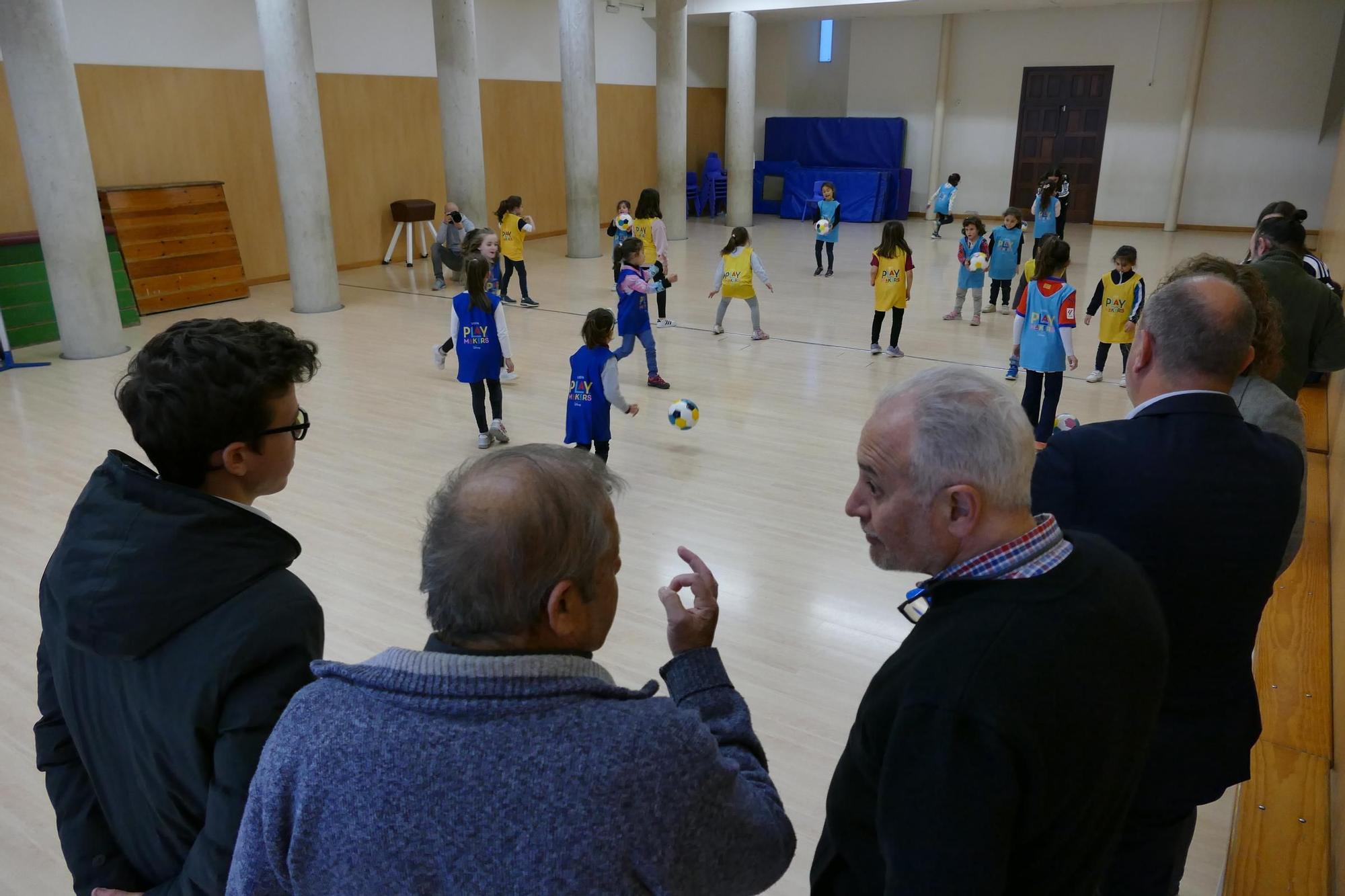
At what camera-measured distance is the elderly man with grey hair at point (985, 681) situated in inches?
44.8

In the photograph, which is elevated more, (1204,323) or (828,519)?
(1204,323)

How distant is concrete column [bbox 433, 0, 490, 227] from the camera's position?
12.4 meters

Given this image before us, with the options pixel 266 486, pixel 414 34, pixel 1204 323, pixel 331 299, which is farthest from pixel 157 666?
pixel 414 34

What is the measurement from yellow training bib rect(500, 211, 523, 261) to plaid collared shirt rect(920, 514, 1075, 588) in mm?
10639

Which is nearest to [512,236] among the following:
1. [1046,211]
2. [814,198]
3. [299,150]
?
[299,150]

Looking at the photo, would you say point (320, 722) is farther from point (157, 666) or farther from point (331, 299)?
point (331, 299)

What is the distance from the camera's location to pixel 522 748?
101 cm

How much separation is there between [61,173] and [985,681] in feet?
31.7

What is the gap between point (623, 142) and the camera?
60.4 ft

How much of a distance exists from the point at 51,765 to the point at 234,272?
11318mm

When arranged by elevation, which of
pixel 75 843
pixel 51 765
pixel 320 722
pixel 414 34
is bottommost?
pixel 75 843

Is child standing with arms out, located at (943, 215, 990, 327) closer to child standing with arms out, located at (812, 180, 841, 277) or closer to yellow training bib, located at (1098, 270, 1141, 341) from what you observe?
yellow training bib, located at (1098, 270, 1141, 341)

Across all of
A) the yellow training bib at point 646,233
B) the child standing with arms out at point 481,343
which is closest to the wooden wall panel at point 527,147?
the yellow training bib at point 646,233

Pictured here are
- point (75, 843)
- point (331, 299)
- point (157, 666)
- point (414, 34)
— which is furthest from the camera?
point (414, 34)
